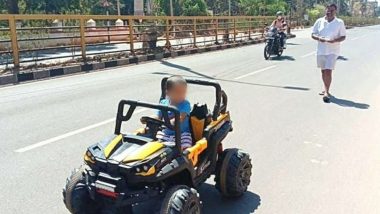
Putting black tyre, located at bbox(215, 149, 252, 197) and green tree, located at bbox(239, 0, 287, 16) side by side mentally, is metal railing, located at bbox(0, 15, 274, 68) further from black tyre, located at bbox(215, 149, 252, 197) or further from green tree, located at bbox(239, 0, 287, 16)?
green tree, located at bbox(239, 0, 287, 16)

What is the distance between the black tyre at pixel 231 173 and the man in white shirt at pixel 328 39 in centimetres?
473

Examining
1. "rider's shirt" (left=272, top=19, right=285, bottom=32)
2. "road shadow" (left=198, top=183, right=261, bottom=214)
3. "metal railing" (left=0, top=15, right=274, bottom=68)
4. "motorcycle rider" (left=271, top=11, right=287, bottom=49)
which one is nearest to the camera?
"road shadow" (left=198, top=183, right=261, bottom=214)

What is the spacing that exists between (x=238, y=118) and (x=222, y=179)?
307 centimetres

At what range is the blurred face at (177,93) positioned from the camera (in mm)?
3253

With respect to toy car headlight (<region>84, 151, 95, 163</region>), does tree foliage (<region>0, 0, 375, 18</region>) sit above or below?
above

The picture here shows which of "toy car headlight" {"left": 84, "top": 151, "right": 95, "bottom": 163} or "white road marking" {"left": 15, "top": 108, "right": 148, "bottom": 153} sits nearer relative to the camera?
"toy car headlight" {"left": 84, "top": 151, "right": 95, "bottom": 163}

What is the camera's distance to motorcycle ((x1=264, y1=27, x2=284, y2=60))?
15.7 meters

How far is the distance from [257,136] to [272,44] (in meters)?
10.7

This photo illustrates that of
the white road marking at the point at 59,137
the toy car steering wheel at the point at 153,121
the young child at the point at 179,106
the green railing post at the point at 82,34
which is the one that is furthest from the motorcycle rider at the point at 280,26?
the toy car steering wheel at the point at 153,121

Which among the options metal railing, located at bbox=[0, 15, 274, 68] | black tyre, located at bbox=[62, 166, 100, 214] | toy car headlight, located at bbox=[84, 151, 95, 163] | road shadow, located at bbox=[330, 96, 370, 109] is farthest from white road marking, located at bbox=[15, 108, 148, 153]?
metal railing, located at bbox=[0, 15, 274, 68]

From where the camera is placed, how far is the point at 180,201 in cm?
281

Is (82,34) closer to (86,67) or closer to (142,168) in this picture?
(86,67)

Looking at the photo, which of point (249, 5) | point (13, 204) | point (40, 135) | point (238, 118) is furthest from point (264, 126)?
point (249, 5)

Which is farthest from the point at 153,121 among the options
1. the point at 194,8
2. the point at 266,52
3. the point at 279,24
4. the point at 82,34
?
the point at 194,8
